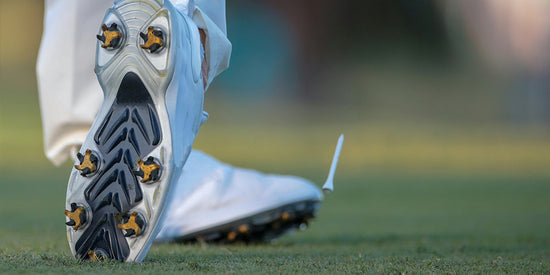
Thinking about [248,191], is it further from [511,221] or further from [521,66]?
[521,66]

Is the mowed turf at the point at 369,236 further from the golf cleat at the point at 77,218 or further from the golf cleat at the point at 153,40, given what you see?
the golf cleat at the point at 153,40

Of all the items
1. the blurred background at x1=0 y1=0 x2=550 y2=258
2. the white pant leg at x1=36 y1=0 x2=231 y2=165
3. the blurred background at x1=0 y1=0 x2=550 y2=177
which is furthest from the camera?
the blurred background at x1=0 y1=0 x2=550 y2=177

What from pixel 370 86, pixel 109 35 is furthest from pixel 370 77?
pixel 109 35

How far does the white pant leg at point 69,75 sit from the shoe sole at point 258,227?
1.05ft

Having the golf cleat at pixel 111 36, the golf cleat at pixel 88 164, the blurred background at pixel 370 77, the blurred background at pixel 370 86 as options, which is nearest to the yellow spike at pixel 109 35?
the golf cleat at pixel 111 36

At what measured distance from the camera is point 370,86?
11.2 metres

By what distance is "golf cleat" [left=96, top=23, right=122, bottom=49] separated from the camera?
0.99 meters

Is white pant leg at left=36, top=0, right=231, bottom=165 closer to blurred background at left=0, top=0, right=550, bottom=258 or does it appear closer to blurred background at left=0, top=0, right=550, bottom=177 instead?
blurred background at left=0, top=0, right=550, bottom=258

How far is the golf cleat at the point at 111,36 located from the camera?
99cm

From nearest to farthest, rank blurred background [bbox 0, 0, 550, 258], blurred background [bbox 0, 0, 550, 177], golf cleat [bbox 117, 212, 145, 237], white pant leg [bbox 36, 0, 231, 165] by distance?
golf cleat [bbox 117, 212, 145, 237] → white pant leg [bbox 36, 0, 231, 165] → blurred background [bbox 0, 0, 550, 258] → blurred background [bbox 0, 0, 550, 177]

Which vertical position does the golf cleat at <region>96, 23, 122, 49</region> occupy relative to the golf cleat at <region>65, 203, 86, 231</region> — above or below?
above

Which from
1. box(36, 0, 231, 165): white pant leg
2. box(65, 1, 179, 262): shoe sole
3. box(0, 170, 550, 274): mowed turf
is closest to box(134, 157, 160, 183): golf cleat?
box(65, 1, 179, 262): shoe sole

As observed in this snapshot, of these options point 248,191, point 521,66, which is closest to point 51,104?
point 248,191

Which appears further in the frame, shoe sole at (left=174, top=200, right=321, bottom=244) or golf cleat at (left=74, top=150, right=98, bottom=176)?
shoe sole at (left=174, top=200, right=321, bottom=244)
